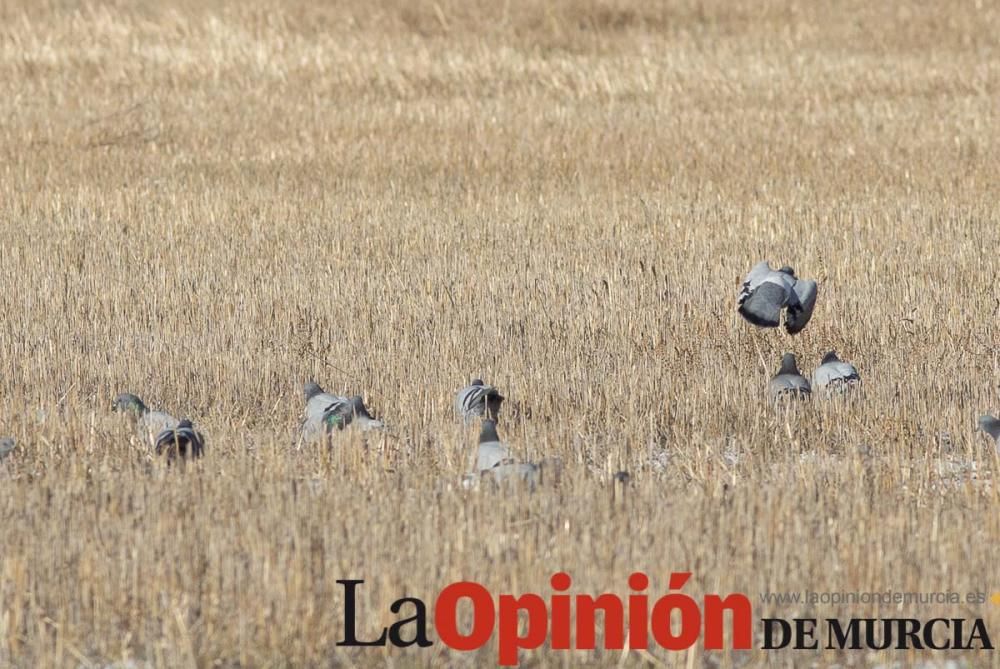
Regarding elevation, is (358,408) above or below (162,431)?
above

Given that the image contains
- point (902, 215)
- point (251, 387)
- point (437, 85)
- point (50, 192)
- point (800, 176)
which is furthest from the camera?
point (437, 85)

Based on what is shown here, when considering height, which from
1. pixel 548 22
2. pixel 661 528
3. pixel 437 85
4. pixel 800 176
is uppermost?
pixel 548 22

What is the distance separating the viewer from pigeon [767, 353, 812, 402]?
265 inches

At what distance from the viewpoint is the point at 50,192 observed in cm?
1302

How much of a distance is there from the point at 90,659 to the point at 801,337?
4869mm

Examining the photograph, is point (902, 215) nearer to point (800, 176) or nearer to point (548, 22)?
point (800, 176)

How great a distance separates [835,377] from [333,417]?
2339 millimetres

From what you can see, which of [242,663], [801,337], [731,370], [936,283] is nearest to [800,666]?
[242,663]

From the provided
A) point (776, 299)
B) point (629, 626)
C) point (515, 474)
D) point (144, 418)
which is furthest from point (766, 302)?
point (629, 626)

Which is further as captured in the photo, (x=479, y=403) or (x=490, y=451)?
(x=479, y=403)

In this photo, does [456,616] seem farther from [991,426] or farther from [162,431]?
[991,426]

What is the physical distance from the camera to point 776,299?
24.5ft

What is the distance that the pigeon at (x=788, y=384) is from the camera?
6.72 m

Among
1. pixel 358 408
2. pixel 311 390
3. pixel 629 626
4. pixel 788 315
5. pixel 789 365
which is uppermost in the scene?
pixel 788 315
